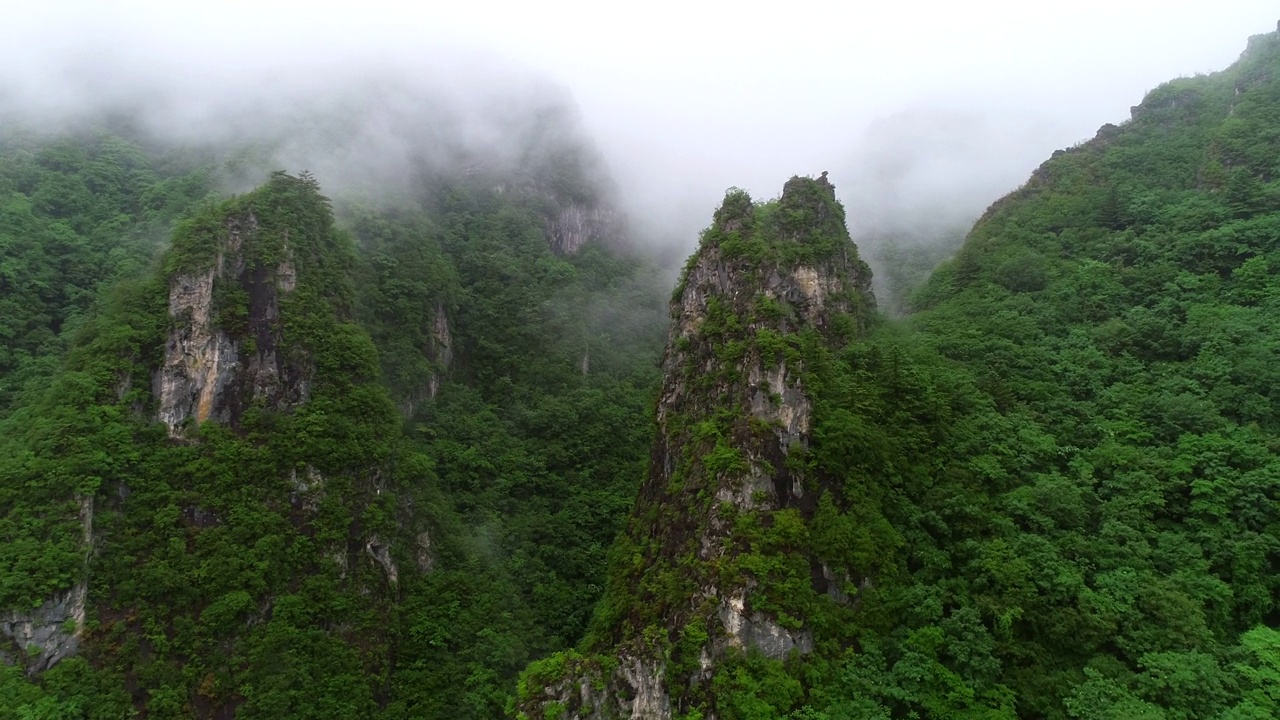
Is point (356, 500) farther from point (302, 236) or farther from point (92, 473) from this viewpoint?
point (302, 236)

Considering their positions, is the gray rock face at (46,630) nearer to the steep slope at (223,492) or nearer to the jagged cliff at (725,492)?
the steep slope at (223,492)

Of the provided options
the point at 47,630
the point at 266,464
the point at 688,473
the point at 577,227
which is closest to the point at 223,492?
the point at 266,464

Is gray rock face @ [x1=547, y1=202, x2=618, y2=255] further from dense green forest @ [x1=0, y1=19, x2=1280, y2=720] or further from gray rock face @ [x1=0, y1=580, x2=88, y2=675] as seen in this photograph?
gray rock face @ [x1=0, y1=580, x2=88, y2=675]

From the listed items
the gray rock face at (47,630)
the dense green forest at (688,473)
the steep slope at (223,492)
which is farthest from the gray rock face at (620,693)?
the gray rock face at (47,630)

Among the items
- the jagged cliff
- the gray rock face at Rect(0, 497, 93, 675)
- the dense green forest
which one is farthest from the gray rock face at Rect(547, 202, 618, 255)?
the gray rock face at Rect(0, 497, 93, 675)

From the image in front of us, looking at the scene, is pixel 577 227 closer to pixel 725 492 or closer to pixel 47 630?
pixel 725 492

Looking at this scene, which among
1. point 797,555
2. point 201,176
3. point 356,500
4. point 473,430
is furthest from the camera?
point 201,176

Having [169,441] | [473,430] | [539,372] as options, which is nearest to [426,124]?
[539,372]

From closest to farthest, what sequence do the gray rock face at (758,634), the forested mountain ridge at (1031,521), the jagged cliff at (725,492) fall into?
the forested mountain ridge at (1031,521)
the gray rock face at (758,634)
the jagged cliff at (725,492)
